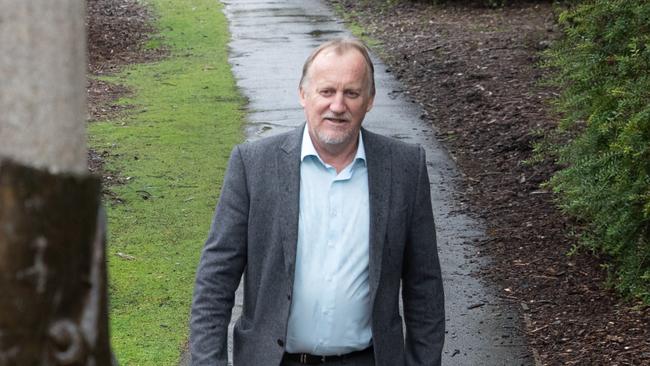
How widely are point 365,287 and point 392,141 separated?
0.54 meters

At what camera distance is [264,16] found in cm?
2448

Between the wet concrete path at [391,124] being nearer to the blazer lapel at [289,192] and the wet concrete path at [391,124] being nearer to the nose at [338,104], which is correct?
the blazer lapel at [289,192]

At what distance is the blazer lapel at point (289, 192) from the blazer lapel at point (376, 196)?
0.25 meters

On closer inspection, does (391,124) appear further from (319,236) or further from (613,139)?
(319,236)

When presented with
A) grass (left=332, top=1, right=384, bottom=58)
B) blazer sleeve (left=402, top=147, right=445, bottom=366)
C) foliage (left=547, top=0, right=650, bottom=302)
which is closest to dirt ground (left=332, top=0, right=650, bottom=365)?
grass (left=332, top=1, right=384, bottom=58)

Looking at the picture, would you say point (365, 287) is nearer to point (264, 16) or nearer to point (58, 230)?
point (58, 230)

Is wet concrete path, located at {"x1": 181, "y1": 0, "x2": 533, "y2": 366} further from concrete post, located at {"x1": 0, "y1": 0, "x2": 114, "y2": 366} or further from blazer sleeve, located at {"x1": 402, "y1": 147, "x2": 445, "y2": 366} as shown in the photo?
concrete post, located at {"x1": 0, "y1": 0, "x2": 114, "y2": 366}

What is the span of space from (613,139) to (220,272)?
4605 millimetres

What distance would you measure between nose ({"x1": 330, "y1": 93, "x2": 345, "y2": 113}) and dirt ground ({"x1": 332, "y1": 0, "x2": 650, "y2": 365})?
353cm

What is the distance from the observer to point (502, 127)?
43.6ft

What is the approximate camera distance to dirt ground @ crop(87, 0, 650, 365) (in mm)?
7781

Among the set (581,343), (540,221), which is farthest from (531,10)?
(581,343)

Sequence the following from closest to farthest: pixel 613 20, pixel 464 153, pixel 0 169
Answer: pixel 0 169 < pixel 613 20 < pixel 464 153

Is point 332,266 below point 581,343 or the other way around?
the other way around
